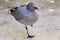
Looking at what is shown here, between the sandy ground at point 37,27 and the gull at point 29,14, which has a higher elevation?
the gull at point 29,14

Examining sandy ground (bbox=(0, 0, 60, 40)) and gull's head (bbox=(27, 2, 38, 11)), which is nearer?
gull's head (bbox=(27, 2, 38, 11))

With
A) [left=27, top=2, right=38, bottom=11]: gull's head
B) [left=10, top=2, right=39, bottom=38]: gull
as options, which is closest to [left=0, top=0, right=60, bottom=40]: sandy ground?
[left=10, top=2, right=39, bottom=38]: gull

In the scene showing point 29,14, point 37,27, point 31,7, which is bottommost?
point 37,27

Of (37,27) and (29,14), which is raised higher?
(29,14)

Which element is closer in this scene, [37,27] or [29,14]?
[29,14]

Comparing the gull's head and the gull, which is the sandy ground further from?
the gull's head

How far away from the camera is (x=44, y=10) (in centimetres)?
577

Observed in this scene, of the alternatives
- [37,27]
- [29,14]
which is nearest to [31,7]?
[29,14]

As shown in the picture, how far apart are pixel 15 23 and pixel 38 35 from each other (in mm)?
782

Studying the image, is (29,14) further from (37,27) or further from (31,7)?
(37,27)

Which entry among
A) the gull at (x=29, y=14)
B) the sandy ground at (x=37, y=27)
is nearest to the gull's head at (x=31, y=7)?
the gull at (x=29, y=14)

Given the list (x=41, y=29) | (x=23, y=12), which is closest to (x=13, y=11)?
(x=23, y=12)

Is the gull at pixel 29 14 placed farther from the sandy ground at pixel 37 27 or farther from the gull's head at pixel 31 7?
the sandy ground at pixel 37 27

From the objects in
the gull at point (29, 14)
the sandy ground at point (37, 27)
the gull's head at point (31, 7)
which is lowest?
the sandy ground at point (37, 27)
